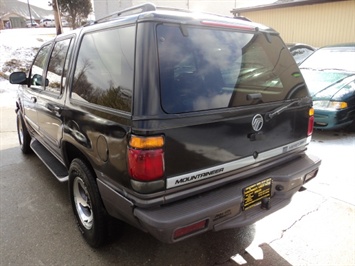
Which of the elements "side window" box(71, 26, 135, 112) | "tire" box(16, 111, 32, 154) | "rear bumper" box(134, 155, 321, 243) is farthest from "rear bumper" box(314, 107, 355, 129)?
"tire" box(16, 111, 32, 154)

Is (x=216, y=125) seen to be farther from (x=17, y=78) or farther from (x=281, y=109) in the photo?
(x=17, y=78)

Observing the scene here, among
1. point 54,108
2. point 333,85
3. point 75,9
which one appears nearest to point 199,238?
point 54,108

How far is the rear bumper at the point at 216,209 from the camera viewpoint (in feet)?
5.97

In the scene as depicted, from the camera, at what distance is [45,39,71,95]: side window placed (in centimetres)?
284

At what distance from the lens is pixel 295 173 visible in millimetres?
2451

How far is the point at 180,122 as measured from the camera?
1.86m

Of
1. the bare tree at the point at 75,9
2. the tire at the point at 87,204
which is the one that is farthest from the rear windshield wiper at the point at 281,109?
the bare tree at the point at 75,9

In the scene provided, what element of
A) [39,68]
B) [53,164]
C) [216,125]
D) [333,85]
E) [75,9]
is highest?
[75,9]

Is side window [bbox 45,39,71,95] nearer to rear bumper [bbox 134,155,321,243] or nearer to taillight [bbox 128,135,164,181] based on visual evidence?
taillight [bbox 128,135,164,181]

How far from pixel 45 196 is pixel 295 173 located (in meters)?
2.85

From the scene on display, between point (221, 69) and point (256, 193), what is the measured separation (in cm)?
98

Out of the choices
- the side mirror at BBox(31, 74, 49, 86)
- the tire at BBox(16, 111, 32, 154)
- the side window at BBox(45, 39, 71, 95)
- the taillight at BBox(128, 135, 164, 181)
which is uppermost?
the side window at BBox(45, 39, 71, 95)

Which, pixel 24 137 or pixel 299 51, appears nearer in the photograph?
pixel 24 137

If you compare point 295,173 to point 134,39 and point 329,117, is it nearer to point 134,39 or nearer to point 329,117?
point 134,39
